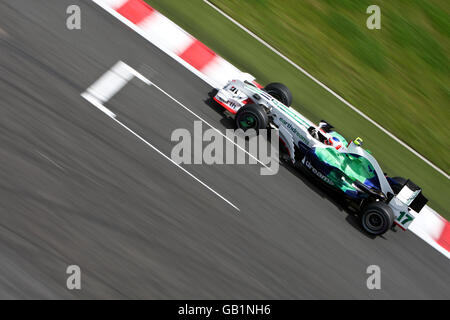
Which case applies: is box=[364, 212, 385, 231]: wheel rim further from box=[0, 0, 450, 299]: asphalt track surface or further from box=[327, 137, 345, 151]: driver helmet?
box=[327, 137, 345, 151]: driver helmet

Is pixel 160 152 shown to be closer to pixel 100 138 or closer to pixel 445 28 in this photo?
pixel 100 138

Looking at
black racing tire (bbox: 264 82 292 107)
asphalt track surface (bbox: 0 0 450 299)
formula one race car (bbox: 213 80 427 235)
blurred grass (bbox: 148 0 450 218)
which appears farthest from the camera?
blurred grass (bbox: 148 0 450 218)

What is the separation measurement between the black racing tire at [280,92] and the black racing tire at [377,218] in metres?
3.01

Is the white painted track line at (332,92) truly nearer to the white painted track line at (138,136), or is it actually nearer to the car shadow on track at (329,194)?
the car shadow on track at (329,194)

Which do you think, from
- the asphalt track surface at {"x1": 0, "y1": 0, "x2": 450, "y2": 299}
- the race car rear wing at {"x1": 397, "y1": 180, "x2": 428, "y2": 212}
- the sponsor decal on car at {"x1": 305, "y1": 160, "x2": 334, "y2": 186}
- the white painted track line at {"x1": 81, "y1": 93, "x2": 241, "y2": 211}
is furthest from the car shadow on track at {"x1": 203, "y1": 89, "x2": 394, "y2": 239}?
the white painted track line at {"x1": 81, "y1": 93, "x2": 241, "y2": 211}

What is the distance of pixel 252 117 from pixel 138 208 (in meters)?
3.20

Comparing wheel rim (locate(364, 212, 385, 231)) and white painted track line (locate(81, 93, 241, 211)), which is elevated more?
white painted track line (locate(81, 93, 241, 211))

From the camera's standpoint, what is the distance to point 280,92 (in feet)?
37.8

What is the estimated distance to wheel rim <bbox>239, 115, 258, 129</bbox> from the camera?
10820 mm

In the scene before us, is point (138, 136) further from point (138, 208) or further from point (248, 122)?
point (248, 122)

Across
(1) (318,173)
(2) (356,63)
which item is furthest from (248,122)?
(2) (356,63)

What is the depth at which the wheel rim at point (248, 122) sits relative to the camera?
35.5 ft

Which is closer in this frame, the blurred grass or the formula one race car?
the formula one race car

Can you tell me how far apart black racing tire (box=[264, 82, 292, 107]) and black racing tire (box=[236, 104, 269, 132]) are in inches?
34.3
